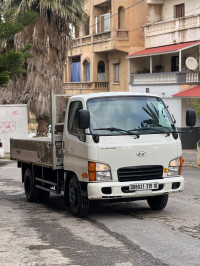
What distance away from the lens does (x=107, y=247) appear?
8969 mm

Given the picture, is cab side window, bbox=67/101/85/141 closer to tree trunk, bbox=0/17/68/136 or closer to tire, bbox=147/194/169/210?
tire, bbox=147/194/169/210

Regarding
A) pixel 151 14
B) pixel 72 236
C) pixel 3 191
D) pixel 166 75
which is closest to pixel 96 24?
pixel 151 14

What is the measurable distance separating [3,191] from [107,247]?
28.2 ft

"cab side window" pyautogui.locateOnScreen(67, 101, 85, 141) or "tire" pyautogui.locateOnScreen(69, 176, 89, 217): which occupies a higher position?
"cab side window" pyautogui.locateOnScreen(67, 101, 85, 141)

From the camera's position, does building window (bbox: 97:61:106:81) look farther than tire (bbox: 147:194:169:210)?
Yes

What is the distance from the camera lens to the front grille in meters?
11.4

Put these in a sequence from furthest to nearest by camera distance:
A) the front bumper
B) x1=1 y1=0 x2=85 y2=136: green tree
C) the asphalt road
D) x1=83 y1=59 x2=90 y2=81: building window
→ x1=83 y1=59 x2=90 y2=81: building window → x1=1 y1=0 x2=85 y2=136: green tree → the front bumper → the asphalt road

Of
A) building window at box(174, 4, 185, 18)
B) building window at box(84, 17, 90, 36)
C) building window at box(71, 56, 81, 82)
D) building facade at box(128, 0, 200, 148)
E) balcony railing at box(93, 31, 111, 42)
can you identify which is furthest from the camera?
building window at box(71, 56, 81, 82)

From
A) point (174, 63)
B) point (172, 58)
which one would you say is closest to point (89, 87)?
point (172, 58)

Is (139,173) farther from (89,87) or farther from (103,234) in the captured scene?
(89,87)

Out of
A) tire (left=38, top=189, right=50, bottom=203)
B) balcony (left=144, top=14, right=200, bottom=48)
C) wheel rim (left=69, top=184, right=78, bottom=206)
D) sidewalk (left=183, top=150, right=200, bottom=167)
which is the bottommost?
sidewalk (left=183, top=150, right=200, bottom=167)

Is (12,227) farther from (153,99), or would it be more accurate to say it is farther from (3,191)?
(3,191)

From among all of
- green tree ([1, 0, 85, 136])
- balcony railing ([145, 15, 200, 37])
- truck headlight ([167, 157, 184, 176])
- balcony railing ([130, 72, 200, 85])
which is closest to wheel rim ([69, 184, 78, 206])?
truck headlight ([167, 157, 184, 176])

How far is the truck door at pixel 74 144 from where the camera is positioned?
11523mm
